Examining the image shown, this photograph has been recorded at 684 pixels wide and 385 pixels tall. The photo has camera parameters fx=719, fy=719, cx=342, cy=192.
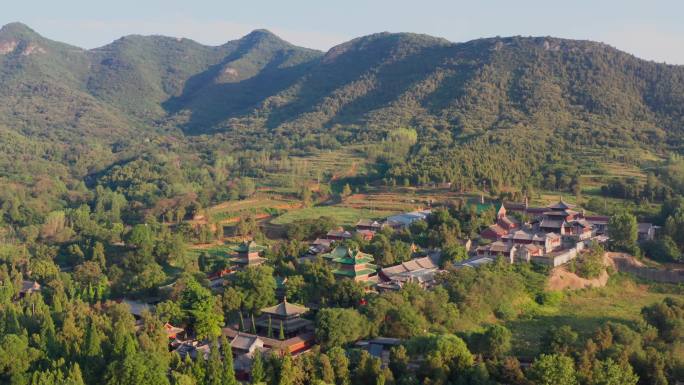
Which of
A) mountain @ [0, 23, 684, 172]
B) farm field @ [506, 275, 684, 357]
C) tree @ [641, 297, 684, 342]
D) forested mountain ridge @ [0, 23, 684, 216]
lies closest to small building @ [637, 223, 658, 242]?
farm field @ [506, 275, 684, 357]

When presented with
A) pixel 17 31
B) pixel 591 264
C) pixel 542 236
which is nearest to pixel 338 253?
pixel 542 236

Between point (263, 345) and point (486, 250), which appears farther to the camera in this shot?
point (486, 250)

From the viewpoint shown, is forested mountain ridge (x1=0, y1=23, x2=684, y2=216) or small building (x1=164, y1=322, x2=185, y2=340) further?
forested mountain ridge (x1=0, y1=23, x2=684, y2=216)

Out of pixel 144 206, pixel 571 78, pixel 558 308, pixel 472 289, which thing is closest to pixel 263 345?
pixel 472 289

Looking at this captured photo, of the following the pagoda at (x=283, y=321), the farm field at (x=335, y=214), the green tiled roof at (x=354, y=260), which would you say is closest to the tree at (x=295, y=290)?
the pagoda at (x=283, y=321)

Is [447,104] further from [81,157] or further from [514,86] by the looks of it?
[81,157]

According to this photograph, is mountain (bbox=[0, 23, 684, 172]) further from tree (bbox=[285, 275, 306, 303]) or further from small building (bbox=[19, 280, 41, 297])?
small building (bbox=[19, 280, 41, 297])

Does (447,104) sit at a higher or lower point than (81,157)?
higher
